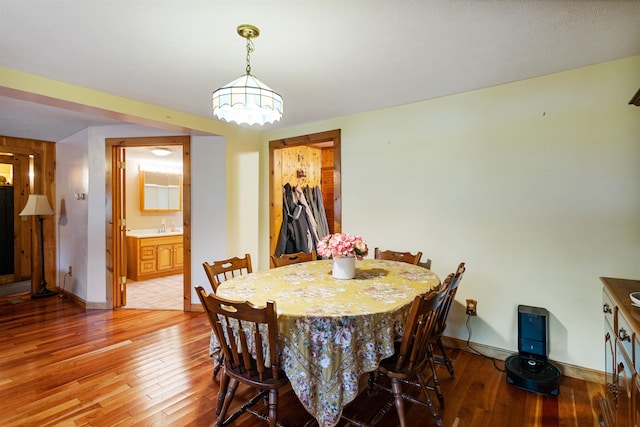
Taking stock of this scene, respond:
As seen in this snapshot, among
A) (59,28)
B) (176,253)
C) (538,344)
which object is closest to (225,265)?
(59,28)

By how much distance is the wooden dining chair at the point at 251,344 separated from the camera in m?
1.37

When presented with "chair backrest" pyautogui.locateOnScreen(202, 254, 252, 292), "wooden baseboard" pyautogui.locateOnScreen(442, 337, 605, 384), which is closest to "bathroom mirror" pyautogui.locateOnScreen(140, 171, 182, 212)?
"chair backrest" pyautogui.locateOnScreen(202, 254, 252, 292)

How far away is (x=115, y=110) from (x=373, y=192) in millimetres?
2477

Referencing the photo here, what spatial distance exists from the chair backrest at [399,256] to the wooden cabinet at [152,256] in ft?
13.3

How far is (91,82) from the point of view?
2.40 meters

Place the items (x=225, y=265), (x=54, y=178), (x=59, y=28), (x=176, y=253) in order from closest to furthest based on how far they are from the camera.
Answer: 1. (x=59, y=28)
2. (x=225, y=265)
3. (x=54, y=178)
4. (x=176, y=253)

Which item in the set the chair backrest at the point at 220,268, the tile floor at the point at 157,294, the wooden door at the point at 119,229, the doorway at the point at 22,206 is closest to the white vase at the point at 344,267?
the chair backrest at the point at 220,268

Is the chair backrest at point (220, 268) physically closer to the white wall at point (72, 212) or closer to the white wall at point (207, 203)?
the white wall at point (207, 203)

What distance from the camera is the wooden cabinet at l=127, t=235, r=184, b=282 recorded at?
5.15m

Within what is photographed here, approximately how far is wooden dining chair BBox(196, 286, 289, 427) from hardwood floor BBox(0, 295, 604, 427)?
494 millimetres

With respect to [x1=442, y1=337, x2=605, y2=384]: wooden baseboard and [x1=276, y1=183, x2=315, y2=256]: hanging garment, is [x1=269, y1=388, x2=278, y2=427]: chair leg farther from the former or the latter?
[x1=276, y1=183, x2=315, y2=256]: hanging garment

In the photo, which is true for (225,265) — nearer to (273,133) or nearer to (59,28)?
(59,28)

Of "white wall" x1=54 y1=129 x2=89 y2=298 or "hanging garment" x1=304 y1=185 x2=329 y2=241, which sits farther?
"hanging garment" x1=304 y1=185 x2=329 y2=241

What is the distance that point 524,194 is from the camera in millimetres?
2436
